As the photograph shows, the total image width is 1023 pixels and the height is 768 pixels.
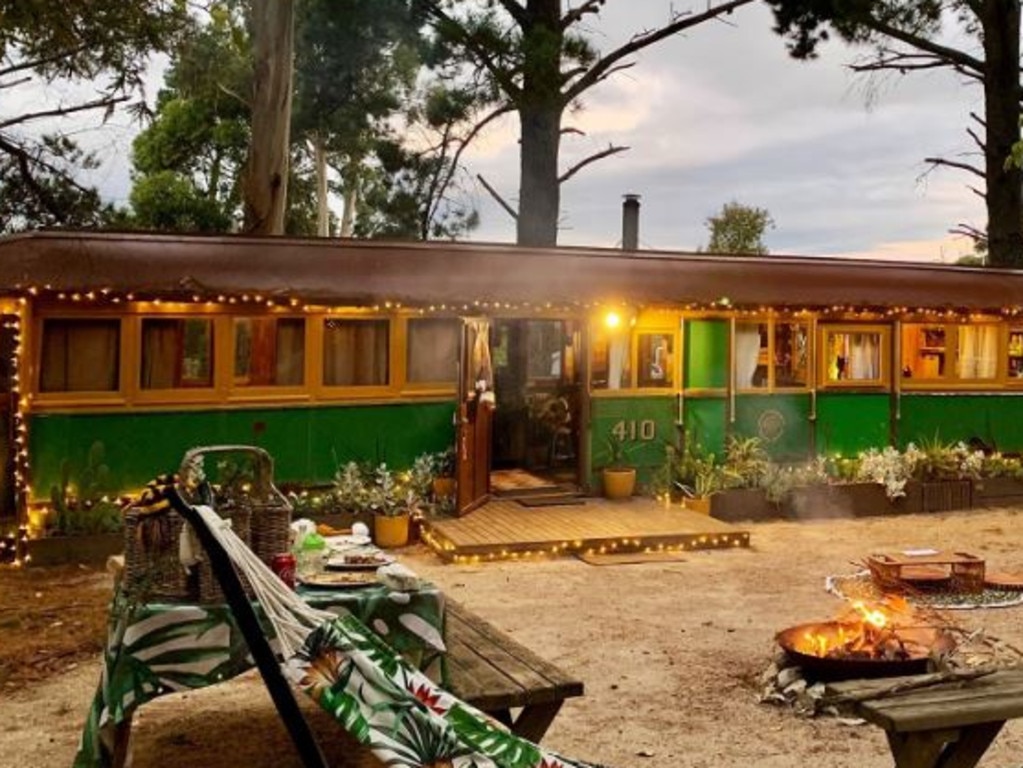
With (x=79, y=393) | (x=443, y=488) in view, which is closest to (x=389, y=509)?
(x=443, y=488)

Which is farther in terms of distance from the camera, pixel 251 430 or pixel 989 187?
pixel 989 187

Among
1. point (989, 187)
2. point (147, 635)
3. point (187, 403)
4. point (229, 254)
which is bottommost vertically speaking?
point (147, 635)

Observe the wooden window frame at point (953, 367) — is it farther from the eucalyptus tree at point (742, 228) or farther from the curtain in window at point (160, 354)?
the eucalyptus tree at point (742, 228)

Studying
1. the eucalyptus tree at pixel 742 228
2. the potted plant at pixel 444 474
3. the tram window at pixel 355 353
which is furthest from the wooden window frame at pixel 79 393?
the eucalyptus tree at pixel 742 228

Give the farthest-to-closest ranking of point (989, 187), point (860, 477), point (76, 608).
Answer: point (989, 187), point (860, 477), point (76, 608)

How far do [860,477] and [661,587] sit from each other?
5.17 metres

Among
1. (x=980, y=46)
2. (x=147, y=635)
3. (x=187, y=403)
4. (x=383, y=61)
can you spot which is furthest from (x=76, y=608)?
(x=980, y=46)

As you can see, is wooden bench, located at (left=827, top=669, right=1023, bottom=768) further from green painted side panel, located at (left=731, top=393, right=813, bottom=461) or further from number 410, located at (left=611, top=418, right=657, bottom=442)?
green painted side panel, located at (left=731, top=393, right=813, bottom=461)

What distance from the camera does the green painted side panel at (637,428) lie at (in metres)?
12.1

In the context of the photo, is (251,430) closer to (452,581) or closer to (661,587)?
(452,581)

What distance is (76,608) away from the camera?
7.71 meters

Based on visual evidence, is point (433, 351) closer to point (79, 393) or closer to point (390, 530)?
point (390, 530)

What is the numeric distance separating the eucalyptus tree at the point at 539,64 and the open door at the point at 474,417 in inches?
236

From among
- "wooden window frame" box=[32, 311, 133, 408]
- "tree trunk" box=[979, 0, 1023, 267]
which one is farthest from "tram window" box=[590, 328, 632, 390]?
"tree trunk" box=[979, 0, 1023, 267]
